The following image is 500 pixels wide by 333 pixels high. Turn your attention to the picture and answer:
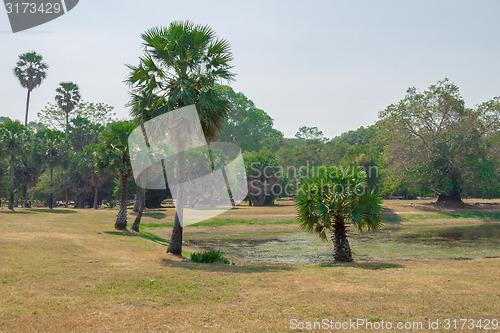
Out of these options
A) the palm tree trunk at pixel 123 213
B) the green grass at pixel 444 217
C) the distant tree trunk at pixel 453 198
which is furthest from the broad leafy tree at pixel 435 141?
the palm tree trunk at pixel 123 213

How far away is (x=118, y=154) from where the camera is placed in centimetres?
2755

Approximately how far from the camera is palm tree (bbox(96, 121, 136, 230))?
27656 mm

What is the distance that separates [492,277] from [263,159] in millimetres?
49221

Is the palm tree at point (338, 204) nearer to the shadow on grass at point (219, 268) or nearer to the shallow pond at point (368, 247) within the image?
the shallow pond at point (368, 247)

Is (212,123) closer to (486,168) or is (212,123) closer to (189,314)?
(189,314)

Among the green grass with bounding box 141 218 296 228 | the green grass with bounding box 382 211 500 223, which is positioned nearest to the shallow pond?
the green grass with bounding box 141 218 296 228

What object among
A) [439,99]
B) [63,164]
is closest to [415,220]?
[439,99]

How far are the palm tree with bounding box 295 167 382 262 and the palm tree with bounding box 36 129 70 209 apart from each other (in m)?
39.9

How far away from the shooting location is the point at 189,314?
767 cm

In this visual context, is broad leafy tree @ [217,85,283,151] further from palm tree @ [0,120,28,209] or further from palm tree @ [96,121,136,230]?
palm tree @ [96,121,136,230]

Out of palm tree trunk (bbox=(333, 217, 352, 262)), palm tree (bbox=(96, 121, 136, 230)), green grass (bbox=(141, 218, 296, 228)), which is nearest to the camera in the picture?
palm tree trunk (bbox=(333, 217, 352, 262))

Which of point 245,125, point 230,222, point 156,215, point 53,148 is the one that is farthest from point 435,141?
point 245,125

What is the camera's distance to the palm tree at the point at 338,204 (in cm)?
1612

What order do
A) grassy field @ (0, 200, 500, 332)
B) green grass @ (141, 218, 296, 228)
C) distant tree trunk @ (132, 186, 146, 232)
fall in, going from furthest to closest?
green grass @ (141, 218, 296, 228) < distant tree trunk @ (132, 186, 146, 232) < grassy field @ (0, 200, 500, 332)
